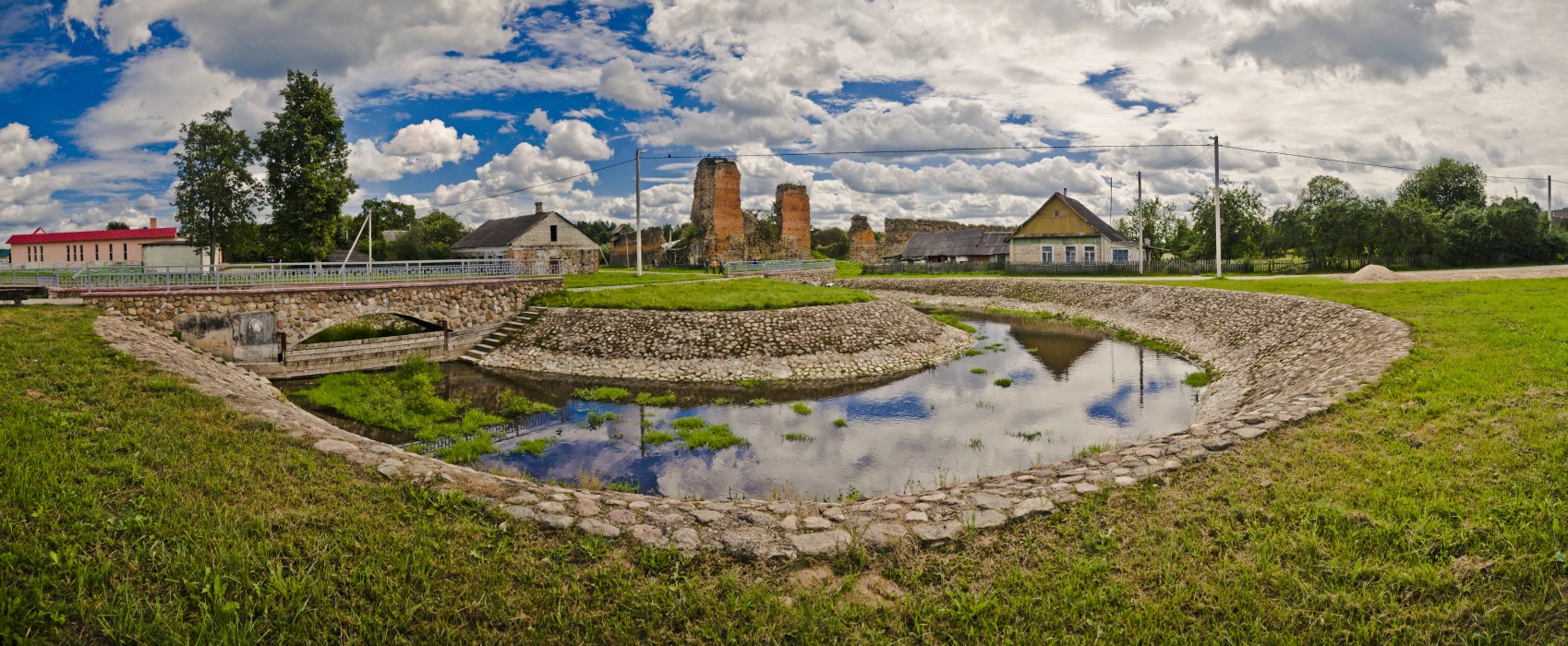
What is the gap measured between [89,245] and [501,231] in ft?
93.8

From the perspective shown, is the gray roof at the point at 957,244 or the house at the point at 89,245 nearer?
the house at the point at 89,245

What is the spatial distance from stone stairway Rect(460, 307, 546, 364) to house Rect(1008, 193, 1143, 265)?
4070 centimetres

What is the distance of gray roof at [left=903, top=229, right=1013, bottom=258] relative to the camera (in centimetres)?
6359

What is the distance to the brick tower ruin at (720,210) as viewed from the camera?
5825cm

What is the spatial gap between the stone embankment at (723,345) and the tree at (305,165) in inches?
607

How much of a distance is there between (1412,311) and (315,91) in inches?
1688

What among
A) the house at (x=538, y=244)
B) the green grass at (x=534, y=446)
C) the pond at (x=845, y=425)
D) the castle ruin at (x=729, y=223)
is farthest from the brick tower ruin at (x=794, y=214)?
the green grass at (x=534, y=446)

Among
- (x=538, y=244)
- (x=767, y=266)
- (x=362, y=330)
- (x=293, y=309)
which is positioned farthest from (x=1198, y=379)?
(x=538, y=244)

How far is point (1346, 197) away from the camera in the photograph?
49.6 m

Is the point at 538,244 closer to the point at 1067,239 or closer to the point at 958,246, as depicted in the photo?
the point at 958,246

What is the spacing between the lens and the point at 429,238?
73938 mm

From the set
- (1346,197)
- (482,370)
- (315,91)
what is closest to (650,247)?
(315,91)

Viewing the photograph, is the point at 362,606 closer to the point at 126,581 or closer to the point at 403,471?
the point at 126,581

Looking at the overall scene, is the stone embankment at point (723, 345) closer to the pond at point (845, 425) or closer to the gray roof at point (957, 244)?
the pond at point (845, 425)
